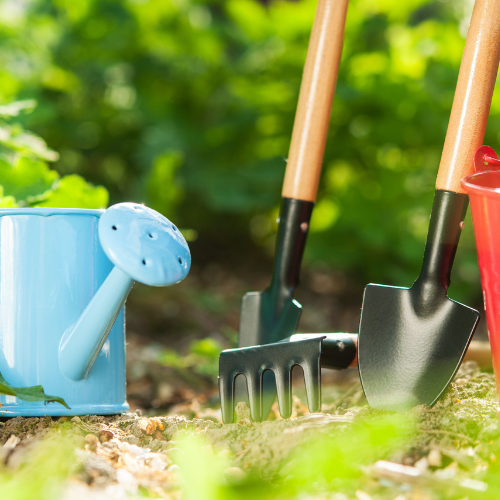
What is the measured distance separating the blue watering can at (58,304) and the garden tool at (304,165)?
0.35 meters

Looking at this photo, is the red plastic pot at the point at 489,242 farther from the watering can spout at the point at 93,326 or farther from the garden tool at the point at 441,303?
the watering can spout at the point at 93,326

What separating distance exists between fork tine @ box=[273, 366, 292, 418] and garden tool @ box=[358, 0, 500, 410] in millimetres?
112

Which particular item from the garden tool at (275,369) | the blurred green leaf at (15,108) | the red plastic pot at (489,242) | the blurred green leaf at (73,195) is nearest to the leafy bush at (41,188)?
the blurred green leaf at (73,195)

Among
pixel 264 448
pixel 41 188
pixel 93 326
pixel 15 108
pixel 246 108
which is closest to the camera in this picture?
pixel 264 448

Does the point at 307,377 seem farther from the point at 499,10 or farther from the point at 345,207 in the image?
the point at 345,207

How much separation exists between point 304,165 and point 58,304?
52 centimetres

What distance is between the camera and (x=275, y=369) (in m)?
0.80

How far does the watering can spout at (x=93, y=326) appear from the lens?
72cm

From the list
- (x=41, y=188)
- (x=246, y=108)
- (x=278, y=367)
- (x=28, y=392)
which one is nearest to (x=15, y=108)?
(x=41, y=188)

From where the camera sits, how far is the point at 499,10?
78 cm

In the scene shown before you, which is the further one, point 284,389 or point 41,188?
point 41,188

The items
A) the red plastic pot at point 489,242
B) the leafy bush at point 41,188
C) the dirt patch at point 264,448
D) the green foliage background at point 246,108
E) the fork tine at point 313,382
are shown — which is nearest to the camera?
the dirt patch at point 264,448

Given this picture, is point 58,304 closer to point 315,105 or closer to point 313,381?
point 313,381

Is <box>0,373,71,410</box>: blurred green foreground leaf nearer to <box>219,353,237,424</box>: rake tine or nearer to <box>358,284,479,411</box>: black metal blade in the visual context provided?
<box>219,353,237,424</box>: rake tine
